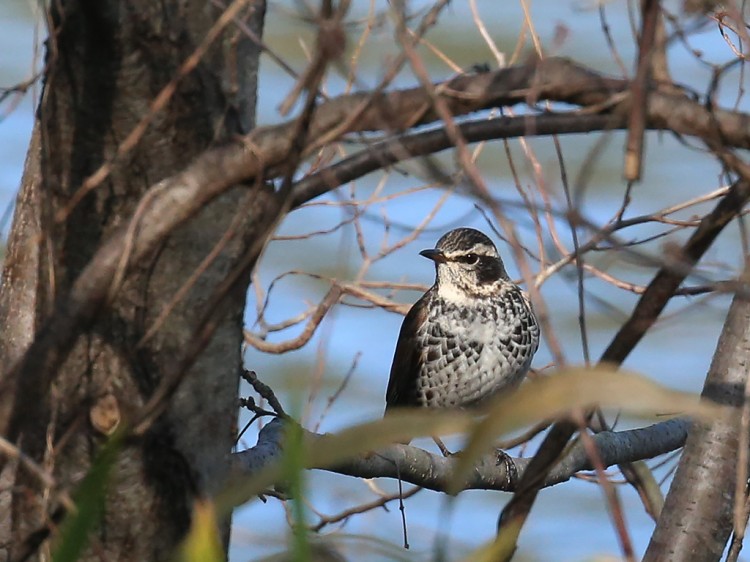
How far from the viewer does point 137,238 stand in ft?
5.81

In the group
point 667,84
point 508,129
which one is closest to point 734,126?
point 667,84

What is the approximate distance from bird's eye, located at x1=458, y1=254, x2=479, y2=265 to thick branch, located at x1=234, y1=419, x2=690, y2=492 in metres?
1.24

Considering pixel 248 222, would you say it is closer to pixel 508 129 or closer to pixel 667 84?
pixel 508 129

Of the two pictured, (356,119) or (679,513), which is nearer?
(356,119)

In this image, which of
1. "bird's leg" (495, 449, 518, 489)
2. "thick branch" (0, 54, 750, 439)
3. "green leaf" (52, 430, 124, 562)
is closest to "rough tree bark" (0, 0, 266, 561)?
"thick branch" (0, 54, 750, 439)

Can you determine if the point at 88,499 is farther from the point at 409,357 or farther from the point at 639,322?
the point at 409,357

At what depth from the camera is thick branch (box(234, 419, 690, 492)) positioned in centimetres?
305

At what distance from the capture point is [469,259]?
536 cm

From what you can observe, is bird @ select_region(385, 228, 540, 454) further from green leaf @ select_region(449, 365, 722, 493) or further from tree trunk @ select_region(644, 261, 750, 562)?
green leaf @ select_region(449, 365, 722, 493)

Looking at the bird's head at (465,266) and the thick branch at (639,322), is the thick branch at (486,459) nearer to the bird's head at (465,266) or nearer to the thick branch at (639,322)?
the thick branch at (639,322)

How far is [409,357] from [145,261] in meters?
3.34

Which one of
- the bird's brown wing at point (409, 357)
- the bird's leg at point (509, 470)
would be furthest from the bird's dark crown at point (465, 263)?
the bird's leg at point (509, 470)

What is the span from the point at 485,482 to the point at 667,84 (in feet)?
7.62

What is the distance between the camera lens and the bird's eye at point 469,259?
5359mm
